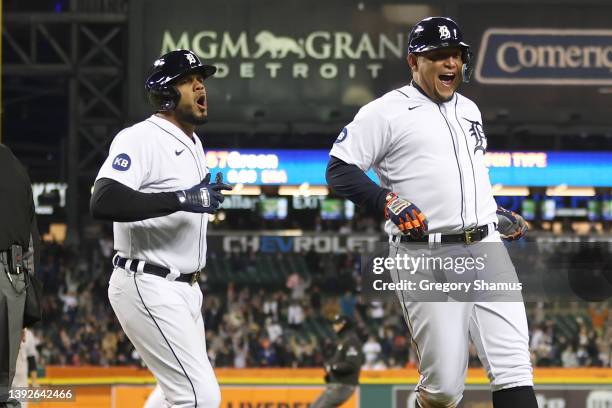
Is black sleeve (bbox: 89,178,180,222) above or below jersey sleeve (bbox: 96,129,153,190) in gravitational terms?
below

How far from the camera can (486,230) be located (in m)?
4.93

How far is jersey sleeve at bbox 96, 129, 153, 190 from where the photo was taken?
189 inches

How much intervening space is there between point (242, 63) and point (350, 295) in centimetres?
392

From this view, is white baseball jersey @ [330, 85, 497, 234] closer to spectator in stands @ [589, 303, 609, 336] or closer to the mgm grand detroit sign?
spectator in stands @ [589, 303, 609, 336]

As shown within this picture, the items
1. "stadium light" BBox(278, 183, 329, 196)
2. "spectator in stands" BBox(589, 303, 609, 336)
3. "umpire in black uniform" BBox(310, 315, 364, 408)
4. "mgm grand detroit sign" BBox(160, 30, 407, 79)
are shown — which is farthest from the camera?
"stadium light" BBox(278, 183, 329, 196)

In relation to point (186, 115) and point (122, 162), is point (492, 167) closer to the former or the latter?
point (186, 115)

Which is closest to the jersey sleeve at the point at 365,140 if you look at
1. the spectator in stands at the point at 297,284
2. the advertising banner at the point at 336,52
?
the advertising banner at the point at 336,52

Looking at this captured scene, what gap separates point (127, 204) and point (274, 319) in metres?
13.5

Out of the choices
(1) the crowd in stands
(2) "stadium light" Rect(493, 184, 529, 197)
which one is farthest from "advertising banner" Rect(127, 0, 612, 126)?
(1) the crowd in stands

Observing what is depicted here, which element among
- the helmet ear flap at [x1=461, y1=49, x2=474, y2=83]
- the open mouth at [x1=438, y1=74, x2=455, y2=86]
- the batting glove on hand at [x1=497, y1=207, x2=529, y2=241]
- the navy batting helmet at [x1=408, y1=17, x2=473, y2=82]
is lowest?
the batting glove on hand at [x1=497, y1=207, x2=529, y2=241]

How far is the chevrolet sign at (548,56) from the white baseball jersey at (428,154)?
40.6ft

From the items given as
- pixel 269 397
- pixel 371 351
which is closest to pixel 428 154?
pixel 269 397

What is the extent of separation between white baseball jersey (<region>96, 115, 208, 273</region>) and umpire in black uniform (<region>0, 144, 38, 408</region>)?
0.43 m

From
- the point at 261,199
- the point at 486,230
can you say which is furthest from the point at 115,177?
the point at 261,199
